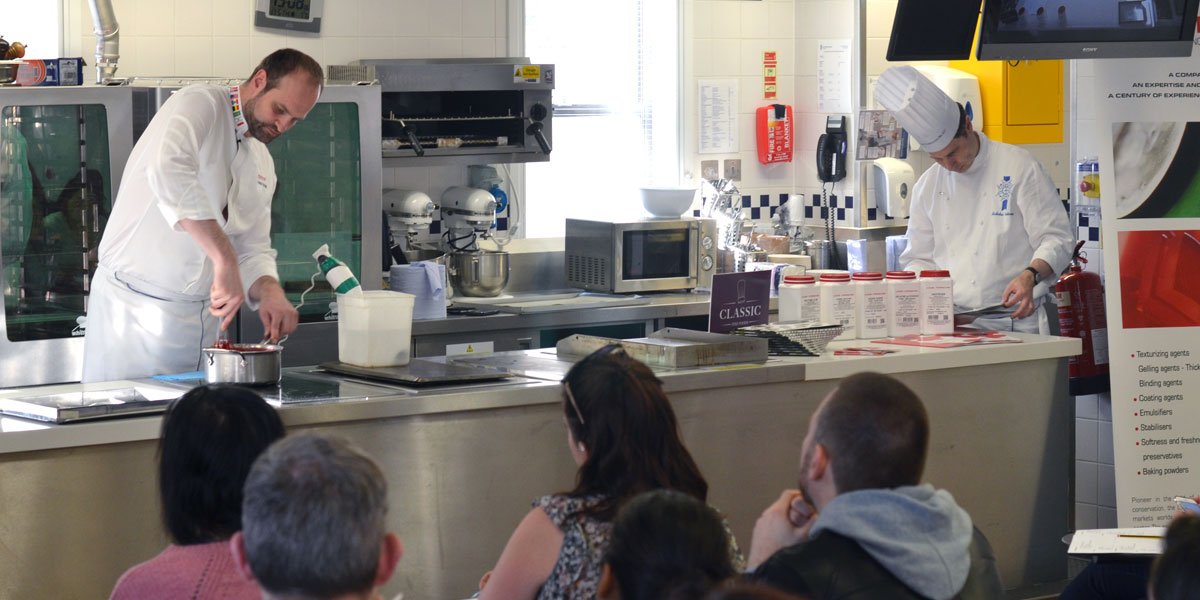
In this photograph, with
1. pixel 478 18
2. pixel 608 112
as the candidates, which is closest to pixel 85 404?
pixel 478 18

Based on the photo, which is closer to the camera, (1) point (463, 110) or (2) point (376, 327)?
A: (2) point (376, 327)

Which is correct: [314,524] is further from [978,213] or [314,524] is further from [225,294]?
[978,213]

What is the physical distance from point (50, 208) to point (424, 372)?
198 cm

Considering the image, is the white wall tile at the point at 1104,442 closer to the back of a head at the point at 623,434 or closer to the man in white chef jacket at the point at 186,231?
the man in white chef jacket at the point at 186,231

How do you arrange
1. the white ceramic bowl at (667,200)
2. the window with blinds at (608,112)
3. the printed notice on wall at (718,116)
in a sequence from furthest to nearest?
the printed notice on wall at (718,116)
the window with blinds at (608,112)
the white ceramic bowl at (667,200)

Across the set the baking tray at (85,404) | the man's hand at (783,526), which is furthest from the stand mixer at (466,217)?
the man's hand at (783,526)

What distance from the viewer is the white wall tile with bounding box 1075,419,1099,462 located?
17.5 feet

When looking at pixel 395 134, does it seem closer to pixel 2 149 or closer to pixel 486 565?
pixel 2 149

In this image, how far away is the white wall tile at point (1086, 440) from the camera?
5.33 metres

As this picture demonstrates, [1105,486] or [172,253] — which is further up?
[172,253]

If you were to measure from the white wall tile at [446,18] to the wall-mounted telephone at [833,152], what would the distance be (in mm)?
1921

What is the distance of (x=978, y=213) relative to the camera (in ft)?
16.9

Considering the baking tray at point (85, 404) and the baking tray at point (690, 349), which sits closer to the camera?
the baking tray at point (85, 404)

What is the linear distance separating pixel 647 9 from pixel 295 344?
8.70 feet
